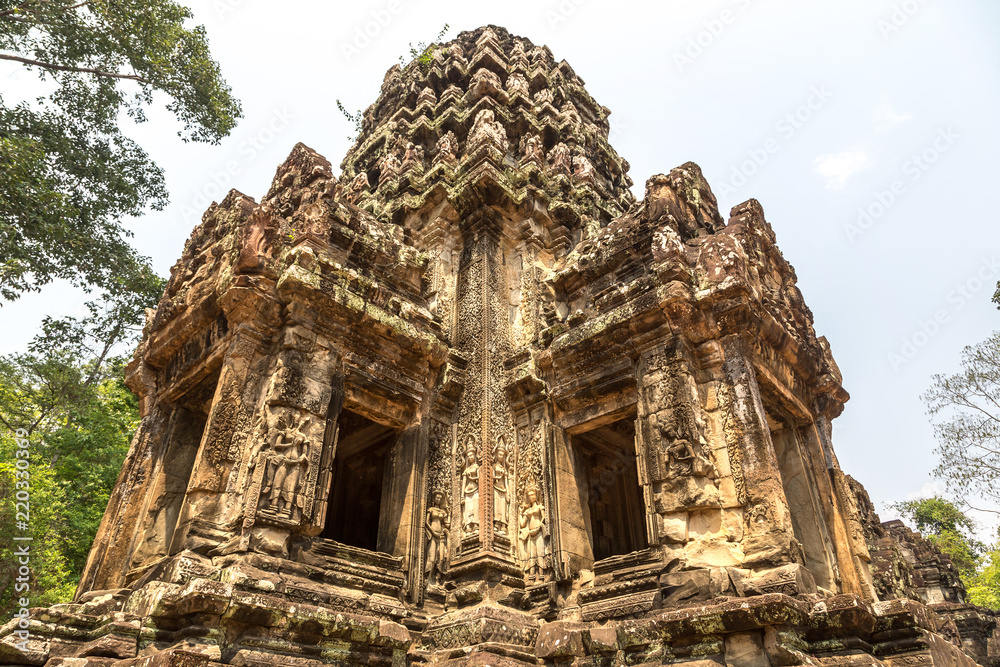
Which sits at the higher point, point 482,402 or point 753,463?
point 482,402

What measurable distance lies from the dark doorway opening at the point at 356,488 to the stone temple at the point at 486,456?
5 cm

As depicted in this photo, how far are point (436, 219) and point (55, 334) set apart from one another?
480 inches

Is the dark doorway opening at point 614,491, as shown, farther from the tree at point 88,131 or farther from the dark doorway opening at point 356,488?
the tree at point 88,131

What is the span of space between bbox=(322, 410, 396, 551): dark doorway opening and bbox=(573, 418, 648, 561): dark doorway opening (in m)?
3.58

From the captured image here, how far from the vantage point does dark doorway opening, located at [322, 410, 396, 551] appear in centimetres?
1023

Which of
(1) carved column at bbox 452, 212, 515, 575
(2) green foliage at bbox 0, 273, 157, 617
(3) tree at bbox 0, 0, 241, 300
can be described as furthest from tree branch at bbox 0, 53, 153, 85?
(1) carved column at bbox 452, 212, 515, 575

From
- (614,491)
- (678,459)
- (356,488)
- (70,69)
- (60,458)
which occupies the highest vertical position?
(70,69)

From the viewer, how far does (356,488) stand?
10703mm

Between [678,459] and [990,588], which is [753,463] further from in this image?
[990,588]

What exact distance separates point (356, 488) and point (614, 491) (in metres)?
4.65

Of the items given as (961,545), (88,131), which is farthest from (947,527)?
(88,131)

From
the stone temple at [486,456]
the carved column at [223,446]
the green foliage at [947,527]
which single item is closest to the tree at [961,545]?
the green foliage at [947,527]

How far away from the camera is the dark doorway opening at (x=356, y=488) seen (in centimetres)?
1023

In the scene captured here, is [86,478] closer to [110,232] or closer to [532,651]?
[110,232]
